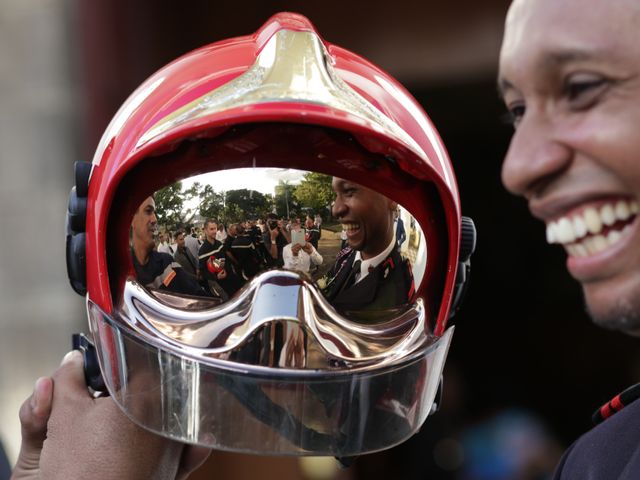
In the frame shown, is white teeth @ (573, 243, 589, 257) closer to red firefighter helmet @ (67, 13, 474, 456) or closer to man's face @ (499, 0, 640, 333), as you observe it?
man's face @ (499, 0, 640, 333)

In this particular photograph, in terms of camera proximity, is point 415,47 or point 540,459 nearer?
point 540,459

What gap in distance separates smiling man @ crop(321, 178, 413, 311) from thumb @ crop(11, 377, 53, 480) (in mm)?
539

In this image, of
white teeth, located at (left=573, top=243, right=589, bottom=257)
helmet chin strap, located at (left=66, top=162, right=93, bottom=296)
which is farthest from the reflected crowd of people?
white teeth, located at (left=573, top=243, right=589, bottom=257)

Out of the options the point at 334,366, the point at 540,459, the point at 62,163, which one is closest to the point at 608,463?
the point at 334,366

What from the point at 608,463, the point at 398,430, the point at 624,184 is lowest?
the point at 608,463

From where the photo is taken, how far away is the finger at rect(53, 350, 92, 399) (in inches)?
69.4

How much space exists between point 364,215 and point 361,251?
0.06 metres

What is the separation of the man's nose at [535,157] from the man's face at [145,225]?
1.87ft

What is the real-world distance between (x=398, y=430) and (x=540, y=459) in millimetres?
2727

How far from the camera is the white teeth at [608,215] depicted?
4.45 feet

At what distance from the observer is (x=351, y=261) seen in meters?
1.63

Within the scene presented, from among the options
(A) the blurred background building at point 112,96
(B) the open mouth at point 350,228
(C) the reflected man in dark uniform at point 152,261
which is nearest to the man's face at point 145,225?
(C) the reflected man in dark uniform at point 152,261

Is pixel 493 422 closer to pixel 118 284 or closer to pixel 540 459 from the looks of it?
pixel 540 459

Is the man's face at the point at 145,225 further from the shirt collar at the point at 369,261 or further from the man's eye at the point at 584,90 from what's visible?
the man's eye at the point at 584,90
